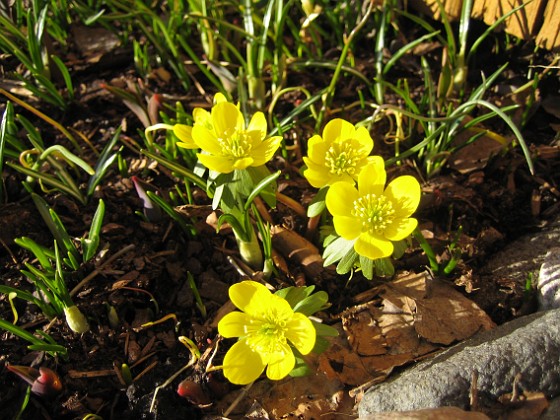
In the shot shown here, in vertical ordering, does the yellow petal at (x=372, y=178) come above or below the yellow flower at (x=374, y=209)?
above

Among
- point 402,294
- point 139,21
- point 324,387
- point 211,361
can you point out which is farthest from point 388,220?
point 139,21

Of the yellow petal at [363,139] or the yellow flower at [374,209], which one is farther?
the yellow petal at [363,139]

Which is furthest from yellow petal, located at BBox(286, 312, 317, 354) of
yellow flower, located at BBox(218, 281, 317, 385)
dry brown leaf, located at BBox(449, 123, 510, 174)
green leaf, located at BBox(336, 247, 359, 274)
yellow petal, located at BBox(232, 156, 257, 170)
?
dry brown leaf, located at BBox(449, 123, 510, 174)

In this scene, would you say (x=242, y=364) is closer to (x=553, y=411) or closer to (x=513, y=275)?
(x=553, y=411)

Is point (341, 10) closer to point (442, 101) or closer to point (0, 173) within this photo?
point (442, 101)

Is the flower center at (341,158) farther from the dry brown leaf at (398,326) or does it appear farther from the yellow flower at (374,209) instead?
the dry brown leaf at (398,326)

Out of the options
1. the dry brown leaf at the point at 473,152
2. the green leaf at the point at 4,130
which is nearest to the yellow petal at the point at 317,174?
the dry brown leaf at the point at 473,152

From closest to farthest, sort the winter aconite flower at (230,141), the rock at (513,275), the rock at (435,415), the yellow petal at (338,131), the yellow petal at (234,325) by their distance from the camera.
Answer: the rock at (435,415), the yellow petal at (234,325), the winter aconite flower at (230,141), the yellow petal at (338,131), the rock at (513,275)

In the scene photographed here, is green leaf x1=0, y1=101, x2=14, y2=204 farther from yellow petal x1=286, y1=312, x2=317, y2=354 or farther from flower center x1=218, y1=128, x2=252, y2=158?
yellow petal x1=286, y1=312, x2=317, y2=354

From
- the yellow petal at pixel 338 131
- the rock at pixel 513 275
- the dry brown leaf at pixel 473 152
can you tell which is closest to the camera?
the yellow petal at pixel 338 131
